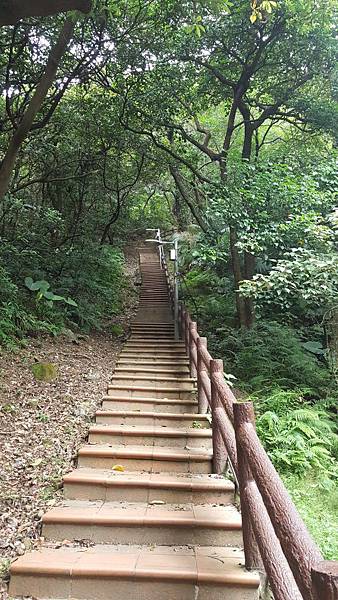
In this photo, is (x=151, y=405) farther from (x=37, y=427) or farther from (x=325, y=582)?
(x=325, y=582)

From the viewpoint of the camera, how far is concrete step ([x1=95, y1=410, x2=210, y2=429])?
5117mm

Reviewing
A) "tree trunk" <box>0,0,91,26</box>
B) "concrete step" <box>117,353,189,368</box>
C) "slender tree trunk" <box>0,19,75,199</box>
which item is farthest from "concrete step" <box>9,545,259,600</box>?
"concrete step" <box>117,353,189,368</box>

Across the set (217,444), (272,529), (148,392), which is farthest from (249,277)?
(272,529)

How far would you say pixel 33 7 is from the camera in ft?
8.68

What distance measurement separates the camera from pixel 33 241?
32.9 feet

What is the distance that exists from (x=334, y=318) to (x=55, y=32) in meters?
7.24

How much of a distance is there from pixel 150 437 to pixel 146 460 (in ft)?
1.66

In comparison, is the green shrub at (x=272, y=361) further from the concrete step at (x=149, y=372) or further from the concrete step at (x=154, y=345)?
the concrete step at (x=154, y=345)

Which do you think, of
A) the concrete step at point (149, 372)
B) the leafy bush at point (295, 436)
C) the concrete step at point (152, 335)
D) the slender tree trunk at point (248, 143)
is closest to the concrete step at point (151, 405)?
the leafy bush at point (295, 436)

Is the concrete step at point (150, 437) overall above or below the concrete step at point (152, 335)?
below

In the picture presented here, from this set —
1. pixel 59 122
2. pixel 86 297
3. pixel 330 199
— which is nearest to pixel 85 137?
pixel 59 122

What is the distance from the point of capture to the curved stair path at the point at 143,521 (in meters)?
2.63

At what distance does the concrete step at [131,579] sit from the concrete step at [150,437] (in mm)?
1835

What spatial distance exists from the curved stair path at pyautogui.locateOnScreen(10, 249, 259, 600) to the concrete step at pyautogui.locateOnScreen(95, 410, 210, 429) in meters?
0.01
